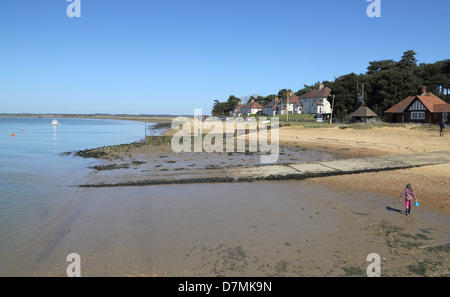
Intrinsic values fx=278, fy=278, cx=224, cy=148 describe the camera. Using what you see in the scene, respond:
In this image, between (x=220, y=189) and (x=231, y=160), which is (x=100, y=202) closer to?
(x=220, y=189)

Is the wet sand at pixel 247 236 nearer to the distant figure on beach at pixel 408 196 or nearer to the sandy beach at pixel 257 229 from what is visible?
the sandy beach at pixel 257 229

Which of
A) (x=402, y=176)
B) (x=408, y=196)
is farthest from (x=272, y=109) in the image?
(x=408, y=196)

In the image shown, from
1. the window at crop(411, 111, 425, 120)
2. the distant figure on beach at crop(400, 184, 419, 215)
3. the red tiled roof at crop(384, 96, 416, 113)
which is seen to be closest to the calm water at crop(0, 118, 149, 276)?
the distant figure on beach at crop(400, 184, 419, 215)

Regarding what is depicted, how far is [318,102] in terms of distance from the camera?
3046 inches

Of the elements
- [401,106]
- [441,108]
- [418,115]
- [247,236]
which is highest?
[401,106]

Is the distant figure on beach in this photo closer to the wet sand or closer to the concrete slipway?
the wet sand

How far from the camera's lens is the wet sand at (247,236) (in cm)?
570

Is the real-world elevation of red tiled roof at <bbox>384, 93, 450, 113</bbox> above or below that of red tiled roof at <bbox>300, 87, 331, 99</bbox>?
below

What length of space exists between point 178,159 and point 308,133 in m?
22.0

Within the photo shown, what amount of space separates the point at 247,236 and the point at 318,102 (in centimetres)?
7610

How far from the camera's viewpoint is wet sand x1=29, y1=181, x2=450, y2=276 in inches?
225

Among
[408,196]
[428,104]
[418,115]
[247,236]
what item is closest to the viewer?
[247,236]

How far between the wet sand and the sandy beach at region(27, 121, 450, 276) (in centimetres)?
2

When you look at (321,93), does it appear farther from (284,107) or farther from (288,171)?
(288,171)
